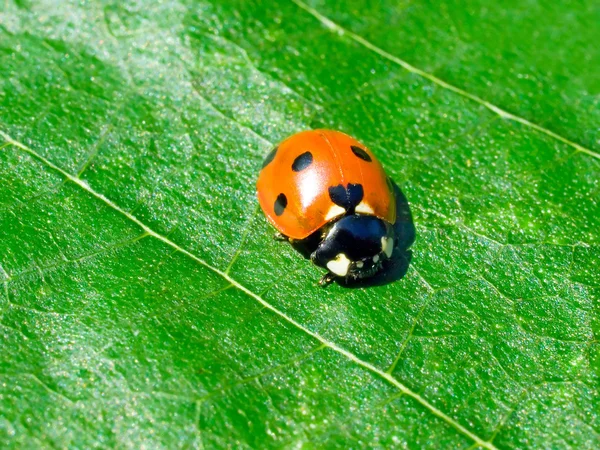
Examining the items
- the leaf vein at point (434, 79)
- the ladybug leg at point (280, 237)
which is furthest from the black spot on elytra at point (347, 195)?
the leaf vein at point (434, 79)

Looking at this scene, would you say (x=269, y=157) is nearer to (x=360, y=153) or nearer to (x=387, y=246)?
(x=360, y=153)

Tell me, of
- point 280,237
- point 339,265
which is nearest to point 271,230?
point 280,237

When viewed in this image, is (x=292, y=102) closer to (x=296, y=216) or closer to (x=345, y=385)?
(x=296, y=216)

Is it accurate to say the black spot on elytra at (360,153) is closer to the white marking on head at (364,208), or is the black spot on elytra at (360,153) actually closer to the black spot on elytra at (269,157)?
the white marking on head at (364,208)

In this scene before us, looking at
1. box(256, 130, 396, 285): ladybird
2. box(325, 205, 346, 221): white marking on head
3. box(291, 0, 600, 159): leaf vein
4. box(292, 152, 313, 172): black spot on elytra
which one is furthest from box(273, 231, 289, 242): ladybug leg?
box(291, 0, 600, 159): leaf vein

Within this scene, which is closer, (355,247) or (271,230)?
(355,247)

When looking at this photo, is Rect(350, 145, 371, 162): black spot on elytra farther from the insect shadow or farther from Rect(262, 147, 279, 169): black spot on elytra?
Rect(262, 147, 279, 169): black spot on elytra
